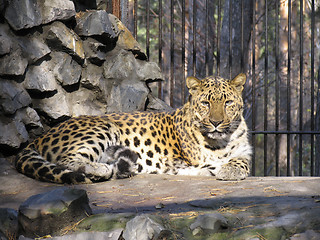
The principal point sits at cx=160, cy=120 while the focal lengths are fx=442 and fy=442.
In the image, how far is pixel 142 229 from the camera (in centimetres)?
321

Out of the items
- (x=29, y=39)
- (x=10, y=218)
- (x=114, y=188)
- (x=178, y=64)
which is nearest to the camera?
(x=10, y=218)

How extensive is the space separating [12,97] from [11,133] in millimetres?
511

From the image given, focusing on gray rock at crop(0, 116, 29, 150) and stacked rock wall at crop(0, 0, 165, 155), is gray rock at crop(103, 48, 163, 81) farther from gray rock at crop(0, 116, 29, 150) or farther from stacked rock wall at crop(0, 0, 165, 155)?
gray rock at crop(0, 116, 29, 150)

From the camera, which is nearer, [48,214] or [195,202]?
[48,214]

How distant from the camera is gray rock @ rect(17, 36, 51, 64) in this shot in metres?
6.63

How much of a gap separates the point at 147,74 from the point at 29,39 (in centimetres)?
221

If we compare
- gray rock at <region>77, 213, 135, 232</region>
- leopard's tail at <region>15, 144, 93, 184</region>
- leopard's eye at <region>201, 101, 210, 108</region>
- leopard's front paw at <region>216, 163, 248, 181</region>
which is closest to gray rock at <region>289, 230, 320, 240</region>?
gray rock at <region>77, 213, 135, 232</region>

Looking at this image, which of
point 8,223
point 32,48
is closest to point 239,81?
point 32,48

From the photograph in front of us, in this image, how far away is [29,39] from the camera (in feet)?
22.1

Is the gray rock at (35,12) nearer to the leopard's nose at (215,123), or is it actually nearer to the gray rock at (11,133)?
the gray rock at (11,133)

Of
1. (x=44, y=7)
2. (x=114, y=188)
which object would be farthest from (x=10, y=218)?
(x=44, y=7)

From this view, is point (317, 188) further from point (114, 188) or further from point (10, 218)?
point (10, 218)

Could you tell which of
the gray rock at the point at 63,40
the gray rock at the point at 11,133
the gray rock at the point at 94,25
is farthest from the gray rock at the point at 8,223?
the gray rock at the point at 94,25

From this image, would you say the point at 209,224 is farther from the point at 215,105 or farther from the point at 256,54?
the point at 256,54
